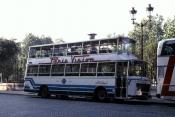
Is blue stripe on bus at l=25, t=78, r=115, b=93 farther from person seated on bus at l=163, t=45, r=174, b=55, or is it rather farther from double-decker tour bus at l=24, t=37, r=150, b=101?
person seated on bus at l=163, t=45, r=174, b=55

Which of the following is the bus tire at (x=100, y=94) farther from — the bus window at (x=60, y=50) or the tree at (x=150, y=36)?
the tree at (x=150, y=36)

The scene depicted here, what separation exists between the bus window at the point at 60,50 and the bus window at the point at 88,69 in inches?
94.9

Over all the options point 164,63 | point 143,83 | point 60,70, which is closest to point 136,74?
point 143,83

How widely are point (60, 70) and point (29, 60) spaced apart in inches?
161

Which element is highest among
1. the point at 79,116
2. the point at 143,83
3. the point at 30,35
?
the point at 30,35

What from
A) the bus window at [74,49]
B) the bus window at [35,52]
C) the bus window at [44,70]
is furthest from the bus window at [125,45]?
the bus window at [35,52]

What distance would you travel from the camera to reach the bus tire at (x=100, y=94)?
26.2 metres

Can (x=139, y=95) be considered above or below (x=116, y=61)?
below

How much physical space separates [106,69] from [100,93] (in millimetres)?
1623

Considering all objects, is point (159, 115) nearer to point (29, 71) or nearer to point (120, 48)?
point (120, 48)

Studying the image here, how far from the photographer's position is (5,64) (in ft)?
218

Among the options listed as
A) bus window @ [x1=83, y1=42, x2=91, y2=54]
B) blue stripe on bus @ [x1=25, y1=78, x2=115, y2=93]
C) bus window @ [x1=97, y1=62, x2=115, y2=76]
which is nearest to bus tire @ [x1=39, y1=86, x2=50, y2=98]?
blue stripe on bus @ [x1=25, y1=78, x2=115, y2=93]

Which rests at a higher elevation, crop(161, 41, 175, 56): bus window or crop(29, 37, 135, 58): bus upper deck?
crop(29, 37, 135, 58): bus upper deck

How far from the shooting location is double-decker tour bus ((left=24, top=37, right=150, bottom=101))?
2519 centimetres
